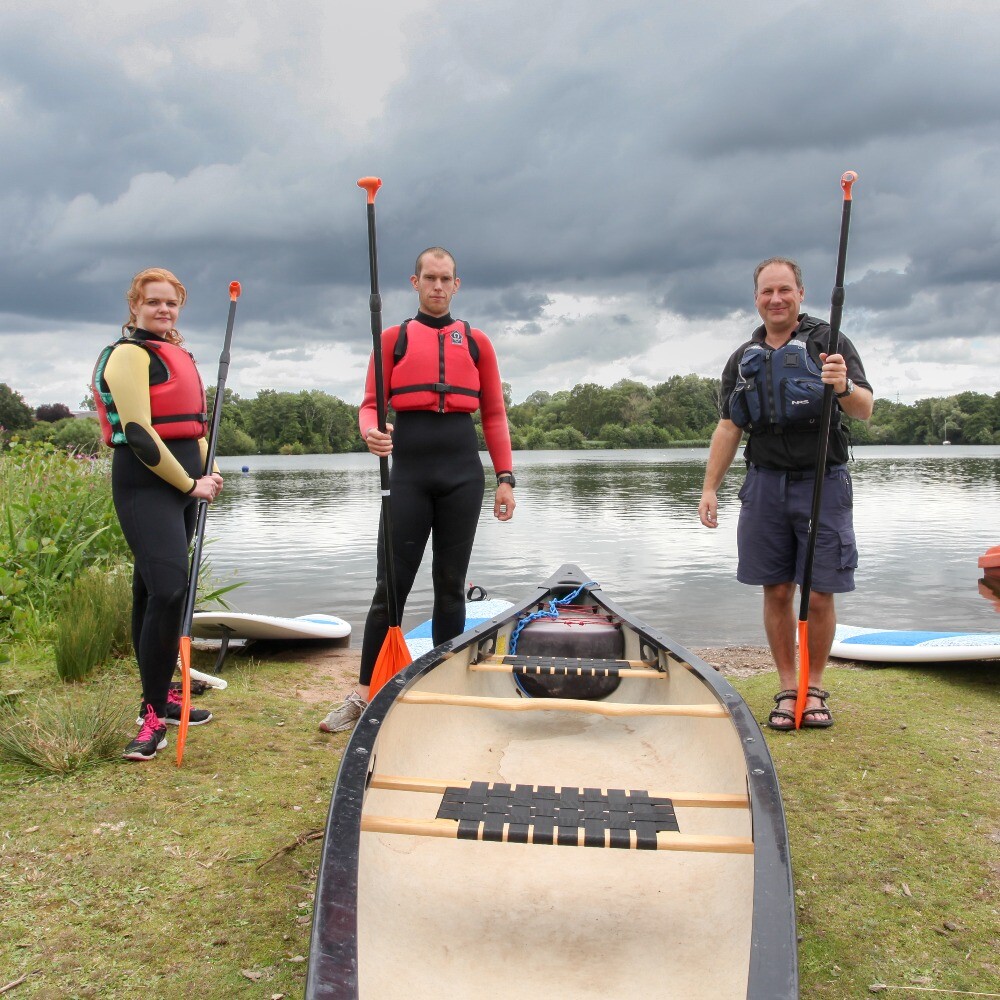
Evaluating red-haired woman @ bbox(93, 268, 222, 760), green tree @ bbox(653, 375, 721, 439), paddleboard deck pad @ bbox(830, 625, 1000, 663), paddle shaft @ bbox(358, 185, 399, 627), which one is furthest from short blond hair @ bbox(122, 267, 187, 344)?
green tree @ bbox(653, 375, 721, 439)

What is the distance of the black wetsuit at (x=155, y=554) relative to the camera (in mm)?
3412

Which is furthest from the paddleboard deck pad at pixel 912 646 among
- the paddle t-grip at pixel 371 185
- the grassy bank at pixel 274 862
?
the paddle t-grip at pixel 371 185

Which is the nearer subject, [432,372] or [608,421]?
[432,372]

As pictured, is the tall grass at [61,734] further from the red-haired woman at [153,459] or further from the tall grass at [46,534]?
the tall grass at [46,534]

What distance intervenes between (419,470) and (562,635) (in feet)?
4.25

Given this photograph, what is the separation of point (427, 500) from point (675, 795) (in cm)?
218

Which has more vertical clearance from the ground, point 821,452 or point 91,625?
point 821,452

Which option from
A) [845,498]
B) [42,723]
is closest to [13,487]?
[42,723]

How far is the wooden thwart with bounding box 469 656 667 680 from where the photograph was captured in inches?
142

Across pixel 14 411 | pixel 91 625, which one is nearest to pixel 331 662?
pixel 91 625

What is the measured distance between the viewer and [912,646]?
561 centimetres

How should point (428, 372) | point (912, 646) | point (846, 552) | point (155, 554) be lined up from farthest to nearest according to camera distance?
point (912, 646) → point (428, 372) → point (846, 552) → point (155, 554)

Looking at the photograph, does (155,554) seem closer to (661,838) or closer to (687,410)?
(661,838)

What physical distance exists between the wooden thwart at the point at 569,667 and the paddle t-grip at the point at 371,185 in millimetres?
2311
